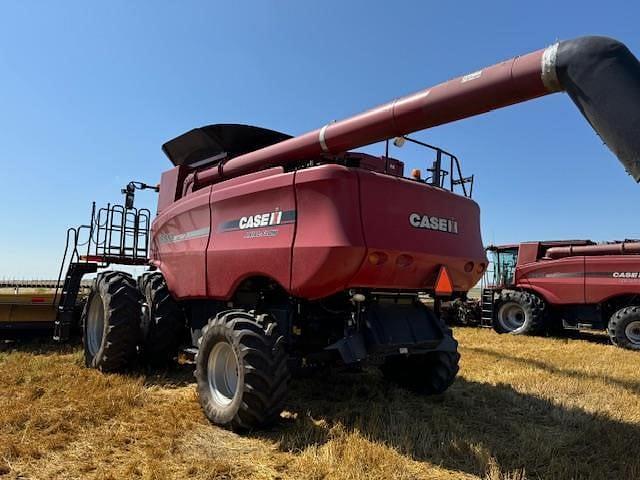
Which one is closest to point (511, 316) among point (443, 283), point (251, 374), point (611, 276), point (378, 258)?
point (611, 276)

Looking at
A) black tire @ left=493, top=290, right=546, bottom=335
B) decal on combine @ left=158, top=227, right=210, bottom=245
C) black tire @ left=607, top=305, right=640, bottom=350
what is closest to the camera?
decal on combine @ left=158, top=227, right=210, bottom=245

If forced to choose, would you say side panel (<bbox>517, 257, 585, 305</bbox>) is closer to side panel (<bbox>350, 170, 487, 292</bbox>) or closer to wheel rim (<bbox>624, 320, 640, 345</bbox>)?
wheel rim (<bbox>624, 320, 640, 345</bbox>)

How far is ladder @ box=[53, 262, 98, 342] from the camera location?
7.34 m

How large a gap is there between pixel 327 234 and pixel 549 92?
5.95 feet

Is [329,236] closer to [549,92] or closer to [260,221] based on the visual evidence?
[260,221]

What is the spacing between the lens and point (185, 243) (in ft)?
18.7

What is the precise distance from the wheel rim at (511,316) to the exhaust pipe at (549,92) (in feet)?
33.1

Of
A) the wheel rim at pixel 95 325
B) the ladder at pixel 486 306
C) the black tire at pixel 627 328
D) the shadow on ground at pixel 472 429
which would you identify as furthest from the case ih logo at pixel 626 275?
the wheel rim at pixel 95 325

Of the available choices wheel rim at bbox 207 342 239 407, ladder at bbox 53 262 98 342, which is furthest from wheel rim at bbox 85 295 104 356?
wheel rim at bbox 207 342 239 407

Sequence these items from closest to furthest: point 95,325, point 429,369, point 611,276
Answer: point 429,369, point 95,325, point 611,276

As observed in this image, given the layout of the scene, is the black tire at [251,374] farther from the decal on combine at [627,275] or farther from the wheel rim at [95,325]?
the decal on combine at [627,275]

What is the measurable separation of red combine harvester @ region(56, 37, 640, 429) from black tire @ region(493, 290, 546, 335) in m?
7.70

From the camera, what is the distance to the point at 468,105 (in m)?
3.48

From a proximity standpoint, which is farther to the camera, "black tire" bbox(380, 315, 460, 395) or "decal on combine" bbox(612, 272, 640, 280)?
"decal on combine" bbox(612, 272, 640, 280)
